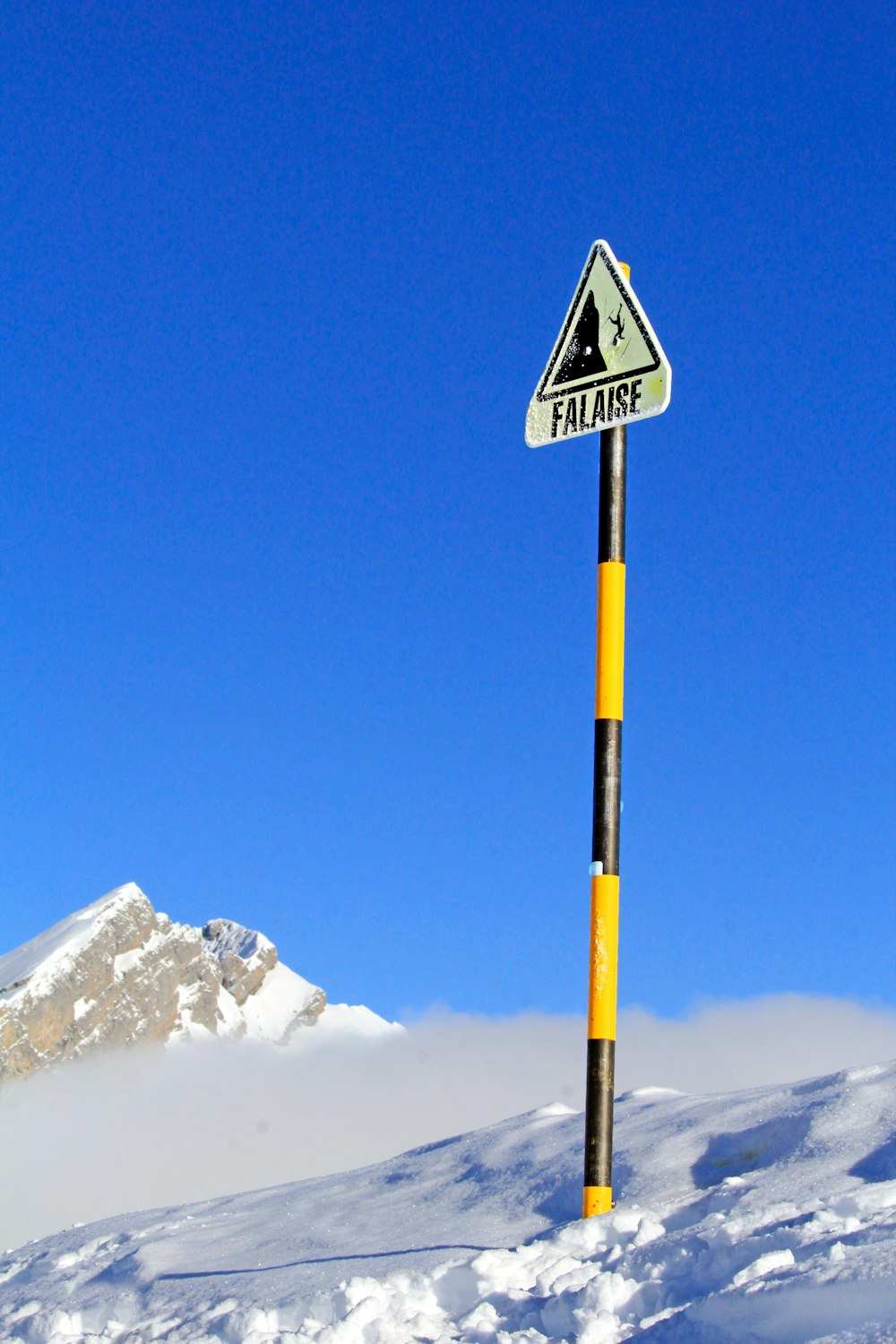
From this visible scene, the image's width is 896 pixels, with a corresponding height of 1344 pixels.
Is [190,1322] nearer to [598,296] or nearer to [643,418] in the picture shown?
[643,418]

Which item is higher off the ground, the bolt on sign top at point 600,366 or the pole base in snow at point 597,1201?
the bolt on sign top at point 600,366

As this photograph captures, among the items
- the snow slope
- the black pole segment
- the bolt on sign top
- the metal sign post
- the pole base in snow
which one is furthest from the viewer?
the black pole segment

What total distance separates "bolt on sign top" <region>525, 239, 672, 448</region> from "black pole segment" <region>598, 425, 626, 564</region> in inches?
5.0

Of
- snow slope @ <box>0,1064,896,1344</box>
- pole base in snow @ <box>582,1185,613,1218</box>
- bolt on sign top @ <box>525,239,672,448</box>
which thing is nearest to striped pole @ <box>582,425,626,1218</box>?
pole base in snow @ <box>582,1185,613,1218</box>

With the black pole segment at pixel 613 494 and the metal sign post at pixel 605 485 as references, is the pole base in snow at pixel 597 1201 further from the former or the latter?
the black pole segment at pixel 613 494

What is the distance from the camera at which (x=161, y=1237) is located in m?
10.2

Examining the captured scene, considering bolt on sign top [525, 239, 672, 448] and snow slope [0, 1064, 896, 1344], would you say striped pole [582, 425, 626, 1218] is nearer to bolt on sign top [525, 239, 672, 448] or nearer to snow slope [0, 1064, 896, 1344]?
bolt on sign top [525, 239, 672, 448]

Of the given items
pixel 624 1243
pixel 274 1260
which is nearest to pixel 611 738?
pixel 624 1243

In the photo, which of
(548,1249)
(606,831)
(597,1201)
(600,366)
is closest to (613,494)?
(600,366)

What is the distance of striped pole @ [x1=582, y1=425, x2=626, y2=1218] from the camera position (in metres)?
7.62

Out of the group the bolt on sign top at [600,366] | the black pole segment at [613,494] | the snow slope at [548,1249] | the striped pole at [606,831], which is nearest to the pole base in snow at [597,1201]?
the striped pole at [606,831]

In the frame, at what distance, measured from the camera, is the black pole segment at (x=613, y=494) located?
8445 millimetres

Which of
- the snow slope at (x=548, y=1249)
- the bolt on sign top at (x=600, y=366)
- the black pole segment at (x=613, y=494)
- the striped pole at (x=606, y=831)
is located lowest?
the snow slope at (x=548, y=1249)

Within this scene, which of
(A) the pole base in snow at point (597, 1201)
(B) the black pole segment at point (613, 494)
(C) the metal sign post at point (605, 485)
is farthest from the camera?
(B) the black pole segment at point (613, 494)
